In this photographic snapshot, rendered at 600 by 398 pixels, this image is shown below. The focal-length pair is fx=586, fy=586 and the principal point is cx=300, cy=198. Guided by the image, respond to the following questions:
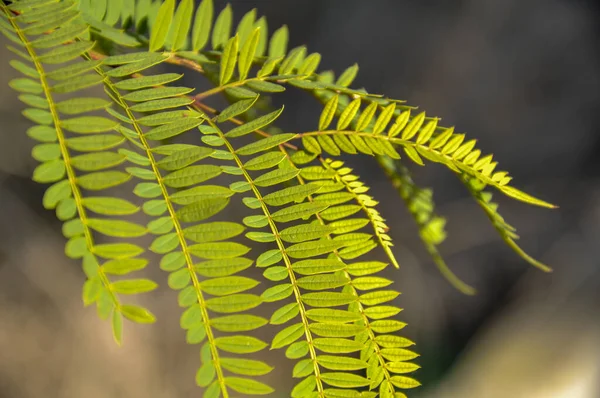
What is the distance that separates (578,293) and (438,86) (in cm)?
129

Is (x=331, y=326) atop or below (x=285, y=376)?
atop

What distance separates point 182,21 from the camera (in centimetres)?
61

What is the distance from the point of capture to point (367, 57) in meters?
3.22

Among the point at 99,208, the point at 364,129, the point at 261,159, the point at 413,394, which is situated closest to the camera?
the point at 99,208

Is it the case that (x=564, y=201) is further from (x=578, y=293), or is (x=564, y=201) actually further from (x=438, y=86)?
(x=438, y=86)

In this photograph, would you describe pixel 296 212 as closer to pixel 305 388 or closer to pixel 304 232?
pixel 304 232

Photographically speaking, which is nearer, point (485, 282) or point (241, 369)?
point (241, 369)

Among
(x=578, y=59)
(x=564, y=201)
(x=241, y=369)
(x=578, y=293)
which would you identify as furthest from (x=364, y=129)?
(x=578, y=59)

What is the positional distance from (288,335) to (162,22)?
0.34m

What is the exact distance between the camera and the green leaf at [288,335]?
457mm

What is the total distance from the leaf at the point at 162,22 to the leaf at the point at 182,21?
2cm

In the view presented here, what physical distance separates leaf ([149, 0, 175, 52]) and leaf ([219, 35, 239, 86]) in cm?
7

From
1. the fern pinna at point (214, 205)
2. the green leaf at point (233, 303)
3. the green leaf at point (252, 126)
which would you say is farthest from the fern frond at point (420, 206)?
the green leaf at point (233, 303)

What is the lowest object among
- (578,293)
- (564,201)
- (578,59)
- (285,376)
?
(285,376)
